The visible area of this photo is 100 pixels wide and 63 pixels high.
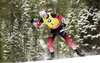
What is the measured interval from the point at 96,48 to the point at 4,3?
6.08 metres

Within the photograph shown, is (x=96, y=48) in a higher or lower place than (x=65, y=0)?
lower

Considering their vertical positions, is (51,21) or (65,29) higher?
(51,21)

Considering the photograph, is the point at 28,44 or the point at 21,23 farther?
the point at 21,23

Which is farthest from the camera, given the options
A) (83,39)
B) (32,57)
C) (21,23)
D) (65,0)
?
(21,23)

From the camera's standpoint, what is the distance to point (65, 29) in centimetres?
948

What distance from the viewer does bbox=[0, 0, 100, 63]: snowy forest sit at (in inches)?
296

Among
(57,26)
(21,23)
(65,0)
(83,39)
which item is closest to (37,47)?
(21,23)

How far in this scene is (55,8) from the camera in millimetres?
9789

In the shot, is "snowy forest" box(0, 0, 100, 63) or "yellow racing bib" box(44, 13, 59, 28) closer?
"yellow racing bib" box(44, 13, 59, 28)

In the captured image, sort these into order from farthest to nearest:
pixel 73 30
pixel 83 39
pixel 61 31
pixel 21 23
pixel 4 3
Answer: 1. pixel 21 23
2. pixel 73 30
3. pixel 83 39
4. pixel 4 3
5. pixel 61 31

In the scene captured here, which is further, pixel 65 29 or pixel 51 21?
pixel 65 29

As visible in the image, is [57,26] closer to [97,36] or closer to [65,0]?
[97,36]

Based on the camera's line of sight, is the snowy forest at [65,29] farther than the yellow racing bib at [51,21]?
Yes

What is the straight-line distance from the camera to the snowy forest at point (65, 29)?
296 inches
